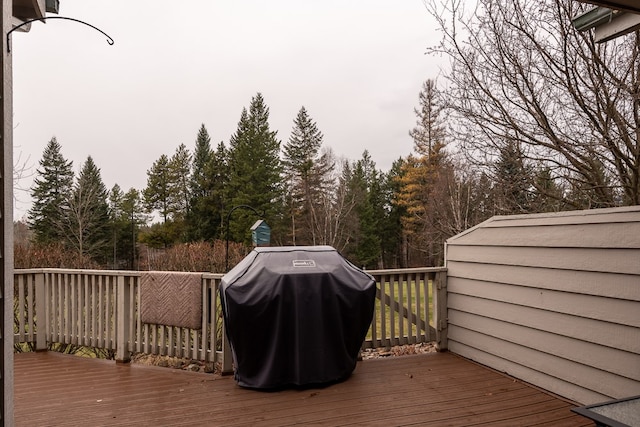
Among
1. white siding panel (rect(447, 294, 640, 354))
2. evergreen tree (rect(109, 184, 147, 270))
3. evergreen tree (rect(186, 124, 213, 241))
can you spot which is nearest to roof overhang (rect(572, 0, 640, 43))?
white siding panel (rect(447, 294, 640, 354))

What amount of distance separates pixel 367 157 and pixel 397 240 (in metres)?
5.59

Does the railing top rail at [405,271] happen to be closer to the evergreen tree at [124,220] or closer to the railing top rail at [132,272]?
the railing top rail at [132,272]

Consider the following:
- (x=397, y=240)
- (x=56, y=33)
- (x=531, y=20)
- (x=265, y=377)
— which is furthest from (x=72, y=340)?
(x=397, y=240)

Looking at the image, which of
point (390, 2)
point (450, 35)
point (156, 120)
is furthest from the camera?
point (156, 120)

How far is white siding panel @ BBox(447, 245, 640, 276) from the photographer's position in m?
2.73

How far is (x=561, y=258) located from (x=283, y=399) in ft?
7.72

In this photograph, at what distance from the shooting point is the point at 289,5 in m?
7.68

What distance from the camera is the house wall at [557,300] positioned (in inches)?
108

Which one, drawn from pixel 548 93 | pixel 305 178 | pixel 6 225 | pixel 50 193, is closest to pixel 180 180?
pixel 50 193

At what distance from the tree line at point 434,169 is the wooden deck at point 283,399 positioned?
2.38 meters

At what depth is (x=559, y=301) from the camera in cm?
319

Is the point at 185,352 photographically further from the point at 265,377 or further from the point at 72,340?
the point at 72,340

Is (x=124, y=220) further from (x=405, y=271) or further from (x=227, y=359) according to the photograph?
(x=405, y=271)

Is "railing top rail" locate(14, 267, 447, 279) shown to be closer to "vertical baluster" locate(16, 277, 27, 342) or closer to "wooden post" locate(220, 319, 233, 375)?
"vertical baluster" locate(16, 277, 27, 342)
